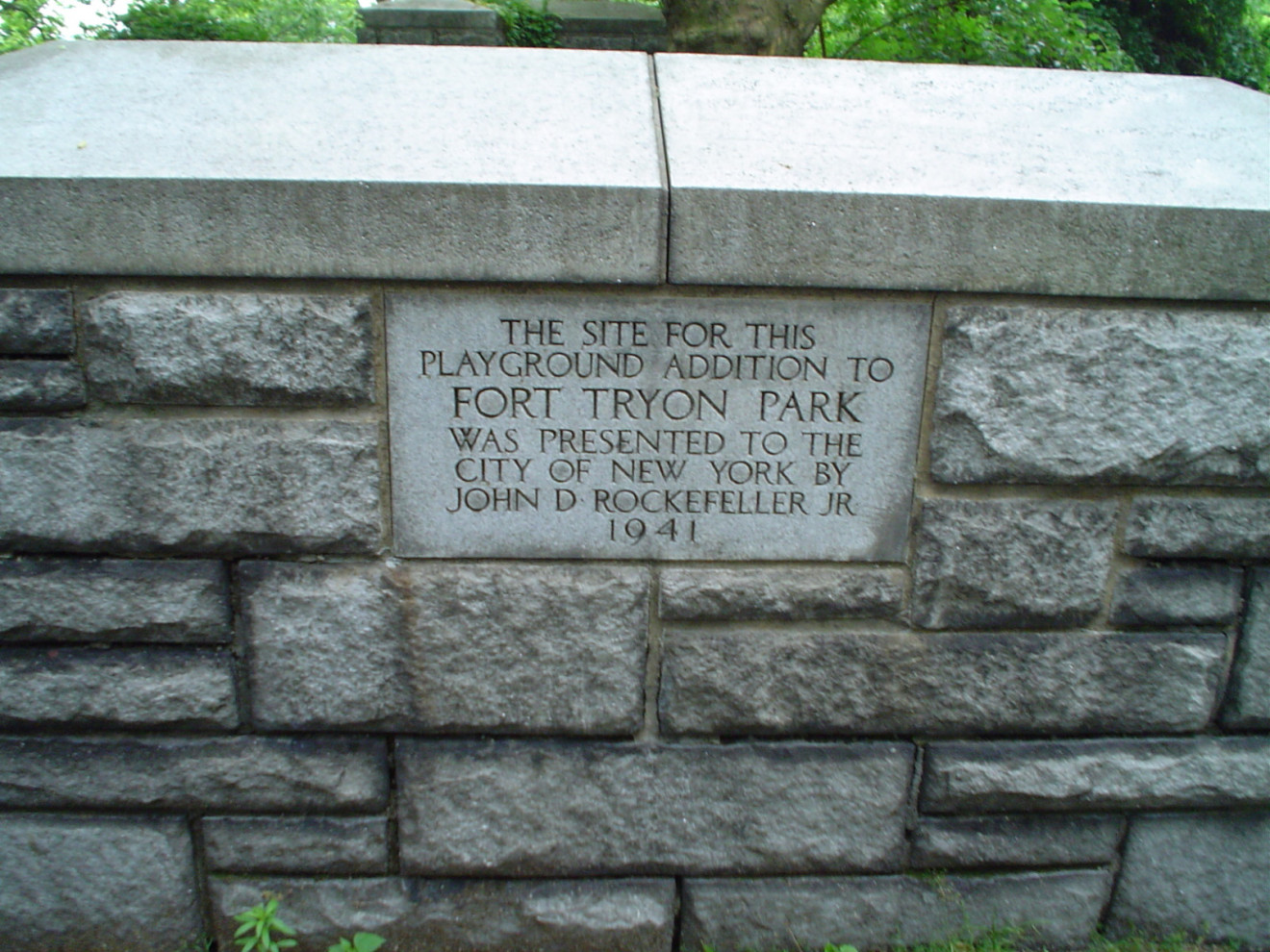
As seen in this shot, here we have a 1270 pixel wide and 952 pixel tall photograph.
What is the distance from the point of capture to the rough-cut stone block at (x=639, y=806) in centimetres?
206

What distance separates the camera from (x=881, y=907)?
7.13 feet

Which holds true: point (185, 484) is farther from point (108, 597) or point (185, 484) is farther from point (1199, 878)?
point (1199, 878)

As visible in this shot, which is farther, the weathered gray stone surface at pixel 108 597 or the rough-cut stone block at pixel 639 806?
the rough-cut stone block at pixel 639 806

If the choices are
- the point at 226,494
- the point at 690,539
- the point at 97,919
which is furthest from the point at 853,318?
the point at 97,919

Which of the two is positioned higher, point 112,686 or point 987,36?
point 987,36

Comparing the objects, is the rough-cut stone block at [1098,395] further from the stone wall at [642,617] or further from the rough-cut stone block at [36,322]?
the rough-cut stone block at [36,322]

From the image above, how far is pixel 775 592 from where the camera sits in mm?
1994

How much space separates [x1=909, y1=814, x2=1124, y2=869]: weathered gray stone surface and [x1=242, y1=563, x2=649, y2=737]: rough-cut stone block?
0.88m

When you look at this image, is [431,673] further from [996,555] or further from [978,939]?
[978,939]

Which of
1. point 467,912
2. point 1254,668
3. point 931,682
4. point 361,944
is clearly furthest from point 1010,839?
point 361,944

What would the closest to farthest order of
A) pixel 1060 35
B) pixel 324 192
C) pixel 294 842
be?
pixel 324 192 → pixel 294 842 → pixel 1060 35

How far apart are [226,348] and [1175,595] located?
2326 millimetres

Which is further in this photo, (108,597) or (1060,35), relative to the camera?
(1060,35)

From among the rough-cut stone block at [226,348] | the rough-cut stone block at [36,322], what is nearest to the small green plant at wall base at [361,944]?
the rough-cut stone block at [226,348]
